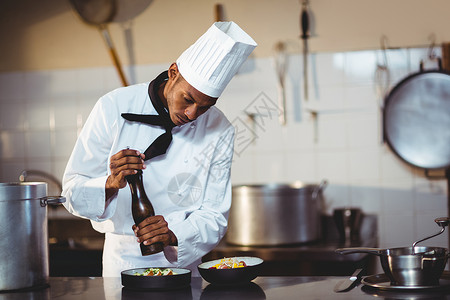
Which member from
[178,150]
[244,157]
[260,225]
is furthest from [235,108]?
[178,150]

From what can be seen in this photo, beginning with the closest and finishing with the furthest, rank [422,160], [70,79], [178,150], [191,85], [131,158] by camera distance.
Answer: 1. [131,158]
2. [191,85]
3. [178,150]
4. [422,160]
5. [70,79]

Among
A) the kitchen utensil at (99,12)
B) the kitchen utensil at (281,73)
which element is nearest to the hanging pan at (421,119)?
the kitchen utensil at (281,73)

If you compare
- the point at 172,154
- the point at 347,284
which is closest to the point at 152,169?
the point at 172,154

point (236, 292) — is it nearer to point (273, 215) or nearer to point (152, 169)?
point (152, 169)

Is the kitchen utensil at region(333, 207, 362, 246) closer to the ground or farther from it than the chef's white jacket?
closer to the ground

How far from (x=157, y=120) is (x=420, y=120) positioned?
1.75 m

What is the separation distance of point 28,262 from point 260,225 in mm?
1541

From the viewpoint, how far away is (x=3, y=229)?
162cm

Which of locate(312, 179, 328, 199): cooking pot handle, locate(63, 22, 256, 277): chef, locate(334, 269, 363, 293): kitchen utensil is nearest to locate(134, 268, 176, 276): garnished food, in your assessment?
locate(63, 22, 256, 277): chef

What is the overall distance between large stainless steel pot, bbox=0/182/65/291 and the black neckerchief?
0.49m

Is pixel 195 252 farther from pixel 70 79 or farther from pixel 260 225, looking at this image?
pixel 70 79

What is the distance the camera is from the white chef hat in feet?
6.30

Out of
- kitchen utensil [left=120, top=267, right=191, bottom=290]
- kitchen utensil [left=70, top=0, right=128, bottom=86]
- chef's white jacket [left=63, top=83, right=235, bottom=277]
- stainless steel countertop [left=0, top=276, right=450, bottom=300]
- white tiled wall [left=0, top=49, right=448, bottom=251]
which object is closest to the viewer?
stainless steel countertop [left=0, top=276, right=450, bottom=300]

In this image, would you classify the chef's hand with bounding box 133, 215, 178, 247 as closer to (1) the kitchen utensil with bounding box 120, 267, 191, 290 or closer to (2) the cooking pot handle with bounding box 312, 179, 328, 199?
(1) the kitchen utensil with bounding box 120, 267, 191, 290
